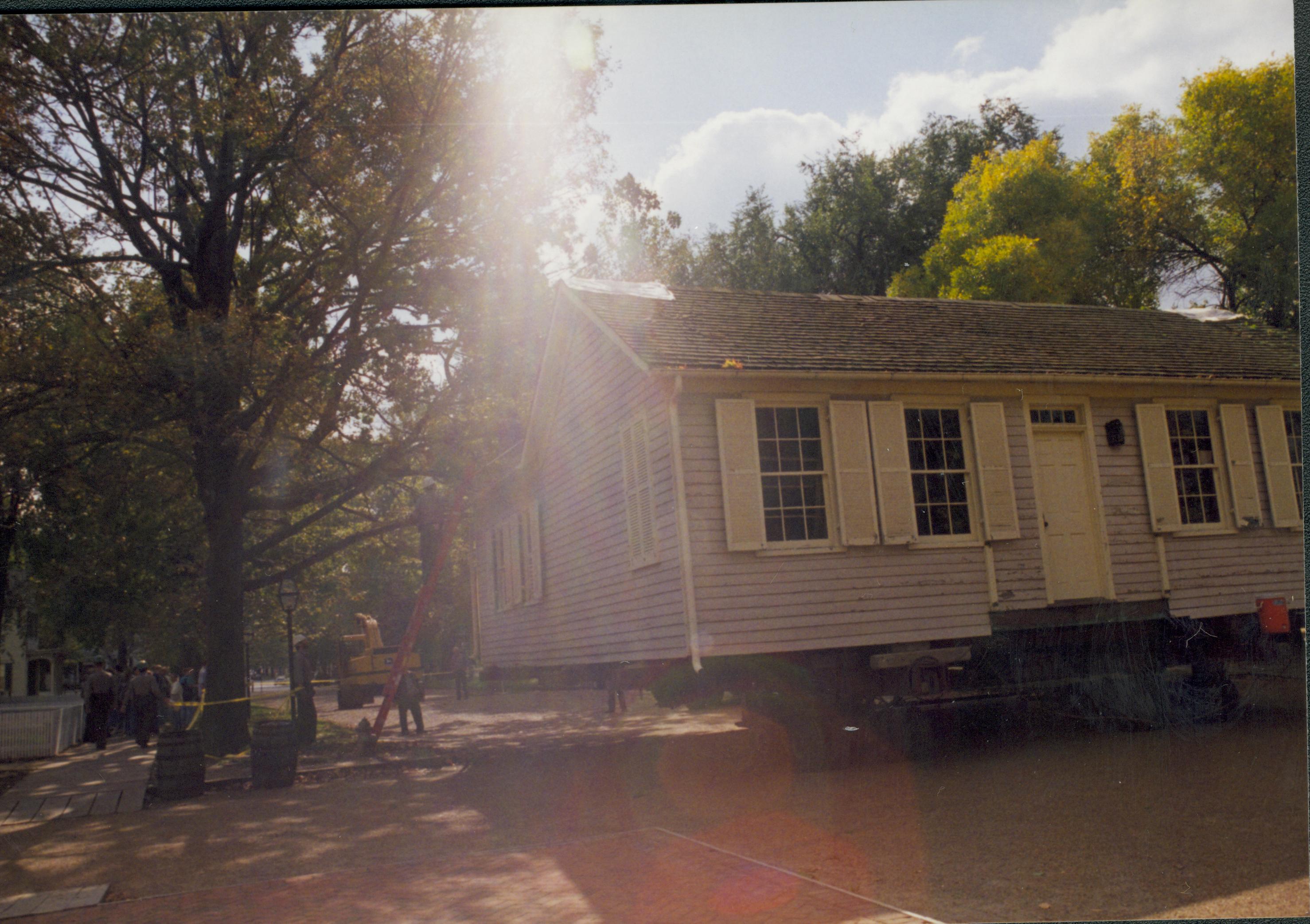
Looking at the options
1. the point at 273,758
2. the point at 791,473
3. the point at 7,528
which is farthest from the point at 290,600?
the point at 791,473

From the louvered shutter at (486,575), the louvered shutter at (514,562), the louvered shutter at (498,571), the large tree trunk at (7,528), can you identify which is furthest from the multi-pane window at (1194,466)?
the large tree trunk at (7,528)

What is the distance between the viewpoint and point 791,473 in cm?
1174

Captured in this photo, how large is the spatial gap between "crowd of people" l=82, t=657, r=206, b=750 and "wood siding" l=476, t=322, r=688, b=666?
8641 mm

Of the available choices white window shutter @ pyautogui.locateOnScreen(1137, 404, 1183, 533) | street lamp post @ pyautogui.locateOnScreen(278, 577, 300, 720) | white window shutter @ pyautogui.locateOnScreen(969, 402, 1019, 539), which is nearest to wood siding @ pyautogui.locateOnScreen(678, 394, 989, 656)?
white window shutter @ pyautogui.locateOnScreen(969, 402, 1019, 539)

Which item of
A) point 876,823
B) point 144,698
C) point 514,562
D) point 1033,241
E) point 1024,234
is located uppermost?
point 1024,234

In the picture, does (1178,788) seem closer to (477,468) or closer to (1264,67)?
(1264,67)

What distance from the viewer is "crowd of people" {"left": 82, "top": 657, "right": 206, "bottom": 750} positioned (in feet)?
71.3

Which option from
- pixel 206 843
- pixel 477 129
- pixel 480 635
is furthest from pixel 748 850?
pixel 480 635

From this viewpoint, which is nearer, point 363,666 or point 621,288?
point 621,288

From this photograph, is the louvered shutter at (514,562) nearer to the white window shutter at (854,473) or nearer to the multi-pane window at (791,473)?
the multi-pane window at (791,473)

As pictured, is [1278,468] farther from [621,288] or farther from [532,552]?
[532,552]

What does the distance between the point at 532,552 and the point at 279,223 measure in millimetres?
8235

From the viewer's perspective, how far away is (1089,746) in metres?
11.1

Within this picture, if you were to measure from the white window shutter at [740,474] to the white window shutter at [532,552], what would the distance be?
24.4 ft
